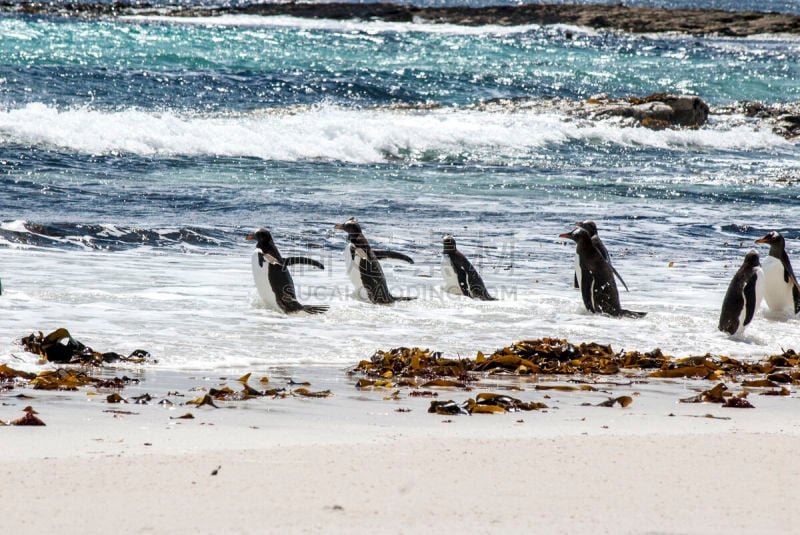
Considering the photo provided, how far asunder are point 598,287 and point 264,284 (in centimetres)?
225

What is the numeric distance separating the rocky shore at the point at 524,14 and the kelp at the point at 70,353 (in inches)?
1676

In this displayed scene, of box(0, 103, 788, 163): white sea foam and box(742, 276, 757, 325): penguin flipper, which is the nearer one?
box(742, 276, 757, 325): penguin flipper

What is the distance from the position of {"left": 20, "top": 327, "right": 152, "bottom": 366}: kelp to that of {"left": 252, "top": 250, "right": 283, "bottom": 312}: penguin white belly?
5.47ft

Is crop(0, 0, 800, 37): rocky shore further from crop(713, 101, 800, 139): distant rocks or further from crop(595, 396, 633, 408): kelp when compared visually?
crop(595, 396, 633, 408): kelp

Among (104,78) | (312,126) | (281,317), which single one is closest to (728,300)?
(281,317)

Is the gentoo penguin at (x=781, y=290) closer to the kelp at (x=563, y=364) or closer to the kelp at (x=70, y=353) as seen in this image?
the kelp at (x=563, y=364)

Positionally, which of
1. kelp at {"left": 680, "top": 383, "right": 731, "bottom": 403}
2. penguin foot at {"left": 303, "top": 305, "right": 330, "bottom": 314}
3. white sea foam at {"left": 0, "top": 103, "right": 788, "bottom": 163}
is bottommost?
penguin foot at {"left": 303, "top": 305, "right": 330, "bottom": 314}

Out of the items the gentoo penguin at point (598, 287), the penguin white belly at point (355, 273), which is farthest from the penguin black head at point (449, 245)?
the gentoo penguin at point (598, 287)

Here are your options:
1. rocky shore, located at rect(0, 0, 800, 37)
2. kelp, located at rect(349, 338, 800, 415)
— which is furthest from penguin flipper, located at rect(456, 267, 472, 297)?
rocky shore, located at rect(0, 0, 800, 37)

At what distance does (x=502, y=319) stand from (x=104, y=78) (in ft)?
58.3

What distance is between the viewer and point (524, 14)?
5225 cm

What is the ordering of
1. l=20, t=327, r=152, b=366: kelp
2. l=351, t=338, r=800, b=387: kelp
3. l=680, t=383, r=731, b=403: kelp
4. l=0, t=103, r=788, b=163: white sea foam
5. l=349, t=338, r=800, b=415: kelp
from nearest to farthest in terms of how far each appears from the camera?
l=680, t=383, r=731, b=403: kelp < l=349, t=338, r=800, b=415: kelp < l=20, t=327, r=152, b=366: kelp < l=351, t=338, r=800, b=387: kelp < l=0, t=103, r=788, b=163: white sea foam

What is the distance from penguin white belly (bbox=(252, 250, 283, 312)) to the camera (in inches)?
264

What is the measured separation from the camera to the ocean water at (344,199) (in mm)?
6305
